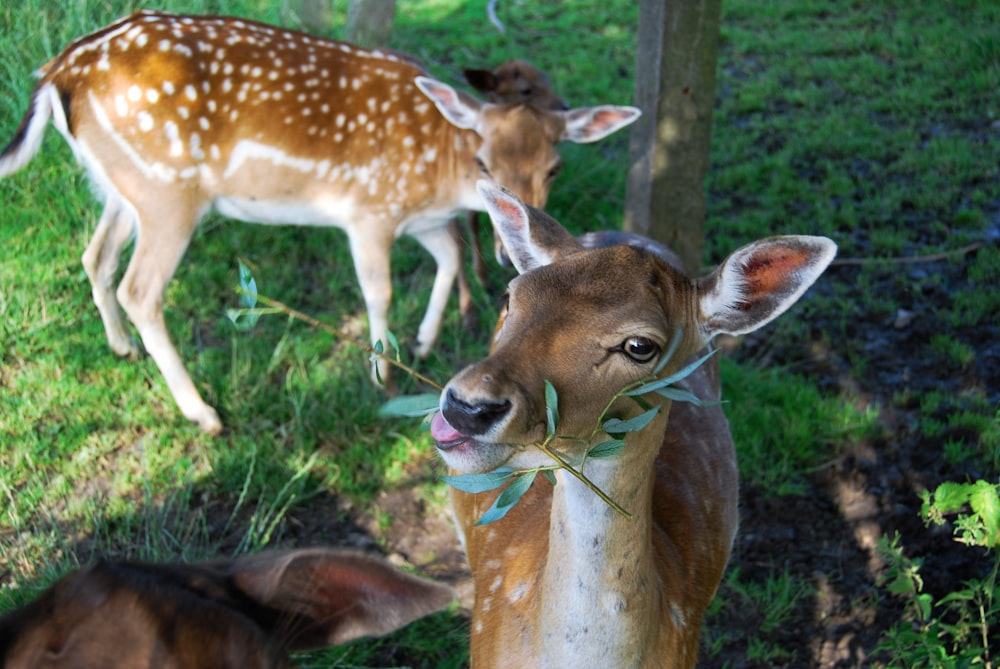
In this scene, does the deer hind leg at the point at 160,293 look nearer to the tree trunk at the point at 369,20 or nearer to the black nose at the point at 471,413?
the black nose at the point at 471,413

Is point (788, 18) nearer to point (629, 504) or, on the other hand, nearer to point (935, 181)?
point (935, 181)

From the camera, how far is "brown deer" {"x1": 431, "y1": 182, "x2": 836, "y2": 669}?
74.8 inches

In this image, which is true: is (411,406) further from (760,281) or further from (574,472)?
(760,281)

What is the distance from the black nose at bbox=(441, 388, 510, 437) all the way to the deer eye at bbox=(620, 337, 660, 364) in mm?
353

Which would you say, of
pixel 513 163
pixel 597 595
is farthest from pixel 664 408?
pixel 513 163

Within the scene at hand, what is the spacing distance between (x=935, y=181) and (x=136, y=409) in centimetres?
484

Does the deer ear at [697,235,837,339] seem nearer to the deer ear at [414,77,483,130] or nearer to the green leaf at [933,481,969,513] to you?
the green leaf at [933,481,969,513]


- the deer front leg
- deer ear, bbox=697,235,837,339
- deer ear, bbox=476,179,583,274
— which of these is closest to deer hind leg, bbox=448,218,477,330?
the deer front leg

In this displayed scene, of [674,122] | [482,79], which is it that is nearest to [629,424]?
[674,122]

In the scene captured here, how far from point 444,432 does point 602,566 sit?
1.62 feet

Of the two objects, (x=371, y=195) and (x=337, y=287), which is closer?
(x=371, y=195)

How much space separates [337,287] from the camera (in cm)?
509

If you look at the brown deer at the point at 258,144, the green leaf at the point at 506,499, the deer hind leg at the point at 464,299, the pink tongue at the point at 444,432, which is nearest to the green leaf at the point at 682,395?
the green leaf at the point at 506,499

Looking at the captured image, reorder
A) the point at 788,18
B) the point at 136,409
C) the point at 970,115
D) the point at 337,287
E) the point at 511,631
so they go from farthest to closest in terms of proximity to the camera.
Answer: the point at 788,18 → the point at 970,115 → the point at 337,287 → the point at 136,409 → the point at 511,631
